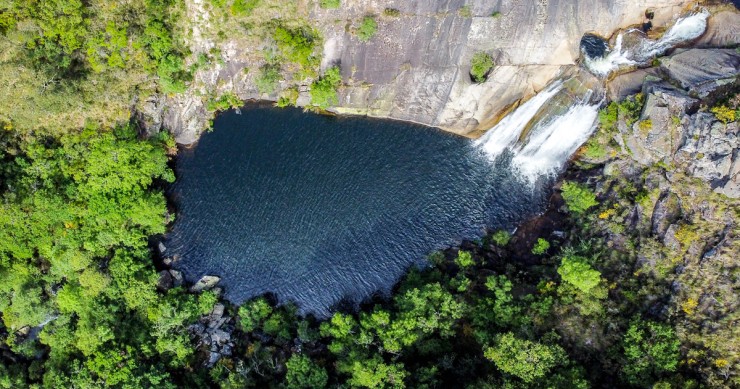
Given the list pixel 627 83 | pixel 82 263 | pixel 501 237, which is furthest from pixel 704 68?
pixel 82 263

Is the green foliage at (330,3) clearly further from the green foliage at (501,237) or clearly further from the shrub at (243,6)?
the green foliage at (501,237)

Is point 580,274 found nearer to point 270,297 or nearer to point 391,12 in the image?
point 391,12

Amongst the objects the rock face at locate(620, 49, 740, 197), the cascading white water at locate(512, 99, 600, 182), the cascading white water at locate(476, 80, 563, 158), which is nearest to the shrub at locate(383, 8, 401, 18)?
the cascading white water at locate(476, 80, 563, 158)

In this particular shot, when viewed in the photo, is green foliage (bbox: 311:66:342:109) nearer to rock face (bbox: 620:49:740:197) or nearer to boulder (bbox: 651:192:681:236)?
rock face (bbox: 620:49:740:197)

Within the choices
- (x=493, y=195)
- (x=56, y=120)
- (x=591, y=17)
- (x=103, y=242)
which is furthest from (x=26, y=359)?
(x=591, y=17)

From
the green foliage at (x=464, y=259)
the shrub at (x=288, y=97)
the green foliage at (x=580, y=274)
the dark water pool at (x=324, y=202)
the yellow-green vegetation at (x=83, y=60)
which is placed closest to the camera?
the green foliage at (x=580, y=274)

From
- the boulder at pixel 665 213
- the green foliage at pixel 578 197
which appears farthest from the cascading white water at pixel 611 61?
the boulder at pixel 665 213
